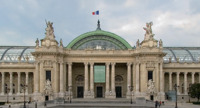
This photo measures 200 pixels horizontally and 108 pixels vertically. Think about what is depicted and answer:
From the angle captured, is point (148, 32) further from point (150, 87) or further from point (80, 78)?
point (80, 78)

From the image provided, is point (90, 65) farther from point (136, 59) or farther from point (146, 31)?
point (146, 31)

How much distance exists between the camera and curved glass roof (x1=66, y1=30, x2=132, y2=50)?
87375 millimetres

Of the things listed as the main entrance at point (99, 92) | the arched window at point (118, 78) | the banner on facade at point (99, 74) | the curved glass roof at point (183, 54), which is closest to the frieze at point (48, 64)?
the banner on facade at point (99, 74)

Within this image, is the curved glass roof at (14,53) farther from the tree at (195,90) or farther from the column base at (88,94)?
the tree at (195,90)

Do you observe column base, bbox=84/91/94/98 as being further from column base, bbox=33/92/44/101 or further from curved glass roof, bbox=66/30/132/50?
curved glass roof, bbox=66/30/132/50

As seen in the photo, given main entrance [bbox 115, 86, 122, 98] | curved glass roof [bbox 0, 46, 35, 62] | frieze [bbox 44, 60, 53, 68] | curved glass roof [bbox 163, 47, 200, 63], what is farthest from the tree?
curved glass roof [bbox 0, 46, 35, 62]

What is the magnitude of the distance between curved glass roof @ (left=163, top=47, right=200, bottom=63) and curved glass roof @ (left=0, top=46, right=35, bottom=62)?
49.4 m

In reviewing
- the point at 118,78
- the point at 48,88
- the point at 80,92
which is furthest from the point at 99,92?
the point at 48,88

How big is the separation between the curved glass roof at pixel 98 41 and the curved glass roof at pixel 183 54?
17.6 m

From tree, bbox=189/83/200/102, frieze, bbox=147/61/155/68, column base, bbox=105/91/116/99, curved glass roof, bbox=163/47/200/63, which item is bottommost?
column base, bbox=105/91/116/99

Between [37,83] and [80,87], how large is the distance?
15685 mm

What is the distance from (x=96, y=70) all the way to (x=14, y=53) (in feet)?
107

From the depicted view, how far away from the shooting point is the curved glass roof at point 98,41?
287 feet

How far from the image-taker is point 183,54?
92562mm
